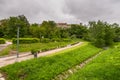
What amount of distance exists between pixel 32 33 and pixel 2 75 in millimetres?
59993

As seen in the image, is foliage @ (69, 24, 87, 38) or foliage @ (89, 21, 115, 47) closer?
foliage @ (89, 21, 115, 47)

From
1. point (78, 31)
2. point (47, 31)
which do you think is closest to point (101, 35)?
point (47, 31)

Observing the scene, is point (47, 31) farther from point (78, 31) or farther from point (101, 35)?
point (78, 31)

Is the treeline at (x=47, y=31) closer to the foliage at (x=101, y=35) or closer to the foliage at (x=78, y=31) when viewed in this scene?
the foliage at (x=101, y=35)

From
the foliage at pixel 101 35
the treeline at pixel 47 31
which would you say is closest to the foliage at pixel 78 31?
the treeline at pixel 47 31

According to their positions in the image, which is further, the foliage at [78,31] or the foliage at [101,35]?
the foliage at [78,31]

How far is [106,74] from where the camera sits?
86.2ft

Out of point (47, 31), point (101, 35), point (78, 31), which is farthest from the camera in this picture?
point (78, 31)

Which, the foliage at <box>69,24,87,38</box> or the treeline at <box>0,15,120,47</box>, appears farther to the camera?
the foliage at <box>69,24,87,38</box>

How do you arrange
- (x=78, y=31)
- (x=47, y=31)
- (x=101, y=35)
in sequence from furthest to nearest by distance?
(x=78, y=31)
(x=47, y=31)
(x=101, y=35)

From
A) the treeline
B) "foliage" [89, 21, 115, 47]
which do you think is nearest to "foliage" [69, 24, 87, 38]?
the treeline

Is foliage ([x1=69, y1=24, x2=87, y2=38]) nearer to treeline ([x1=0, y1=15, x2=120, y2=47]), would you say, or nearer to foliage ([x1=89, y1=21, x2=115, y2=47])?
treeline ([x1=0, y1=15, x2=120, y2=47])

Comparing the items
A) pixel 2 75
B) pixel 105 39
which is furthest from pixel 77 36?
pixel 2 75

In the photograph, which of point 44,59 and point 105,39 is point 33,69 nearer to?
point 44,59
